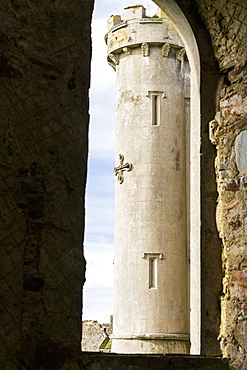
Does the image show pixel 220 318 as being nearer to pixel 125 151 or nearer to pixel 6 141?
pixel 6 141

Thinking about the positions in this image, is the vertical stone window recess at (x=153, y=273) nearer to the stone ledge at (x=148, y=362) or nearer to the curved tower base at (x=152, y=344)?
the curved tower base at (x=152, y=344)

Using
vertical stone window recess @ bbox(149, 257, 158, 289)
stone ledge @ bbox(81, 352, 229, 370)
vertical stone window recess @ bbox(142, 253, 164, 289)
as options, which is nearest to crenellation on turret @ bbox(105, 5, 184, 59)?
vertical stone window recess @ bbox(142, 253, 164, 289)

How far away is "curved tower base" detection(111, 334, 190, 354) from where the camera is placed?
46.4 ft

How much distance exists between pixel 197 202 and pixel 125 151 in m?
10.8

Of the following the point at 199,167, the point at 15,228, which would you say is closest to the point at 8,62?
the point at 15,228

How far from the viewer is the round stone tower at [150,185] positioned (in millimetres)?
14539

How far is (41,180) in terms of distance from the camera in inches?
143

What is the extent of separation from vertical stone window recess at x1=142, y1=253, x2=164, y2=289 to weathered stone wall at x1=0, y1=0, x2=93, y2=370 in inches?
439

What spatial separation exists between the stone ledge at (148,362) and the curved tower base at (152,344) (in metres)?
10.2

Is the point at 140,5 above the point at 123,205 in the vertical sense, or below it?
above

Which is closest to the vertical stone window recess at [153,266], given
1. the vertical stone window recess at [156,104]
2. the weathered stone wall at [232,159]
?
the vertical stone window recess at [156,104]

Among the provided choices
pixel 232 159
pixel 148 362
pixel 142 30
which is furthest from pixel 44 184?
pixel 142 30

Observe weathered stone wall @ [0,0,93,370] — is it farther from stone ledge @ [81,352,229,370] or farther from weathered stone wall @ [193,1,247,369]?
weathered stone wall @ [193,1,247,369]

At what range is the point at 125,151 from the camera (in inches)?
614
